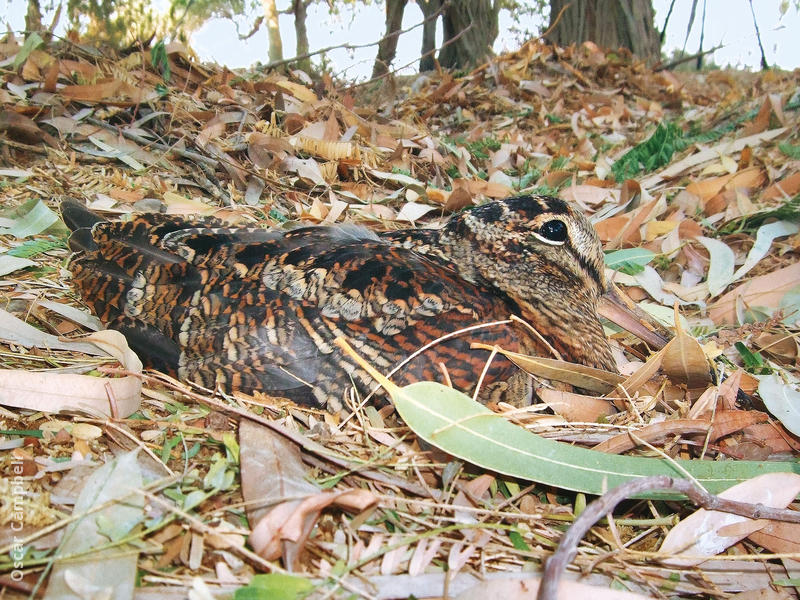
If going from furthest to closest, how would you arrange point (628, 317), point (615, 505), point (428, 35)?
point (428, 35), point (628, 317), point (615, 505)

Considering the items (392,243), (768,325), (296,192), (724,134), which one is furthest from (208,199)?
→ (724,134)

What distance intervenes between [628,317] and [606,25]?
6.87 m

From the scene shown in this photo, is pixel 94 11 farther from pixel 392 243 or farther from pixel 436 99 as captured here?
pixel 392 243

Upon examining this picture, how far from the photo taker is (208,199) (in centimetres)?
367

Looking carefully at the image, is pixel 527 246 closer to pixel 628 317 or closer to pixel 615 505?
pixel 628 317

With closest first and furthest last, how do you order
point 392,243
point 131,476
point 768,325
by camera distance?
1. point 131,476
2. point 392,243
3. point 768,325

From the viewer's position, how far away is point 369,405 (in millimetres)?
2045

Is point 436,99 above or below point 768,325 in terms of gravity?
above

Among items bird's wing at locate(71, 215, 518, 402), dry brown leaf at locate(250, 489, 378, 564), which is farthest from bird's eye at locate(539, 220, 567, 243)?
dry brown leaf at locate(250, 489, 378, 564)

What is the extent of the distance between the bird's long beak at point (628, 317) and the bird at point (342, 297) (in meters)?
0.18

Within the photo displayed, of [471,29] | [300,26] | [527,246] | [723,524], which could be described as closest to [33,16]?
[527,246]

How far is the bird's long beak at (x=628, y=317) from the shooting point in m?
2.71

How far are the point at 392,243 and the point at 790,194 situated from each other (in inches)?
114

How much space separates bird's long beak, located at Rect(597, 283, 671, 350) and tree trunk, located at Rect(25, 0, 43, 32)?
486cm
